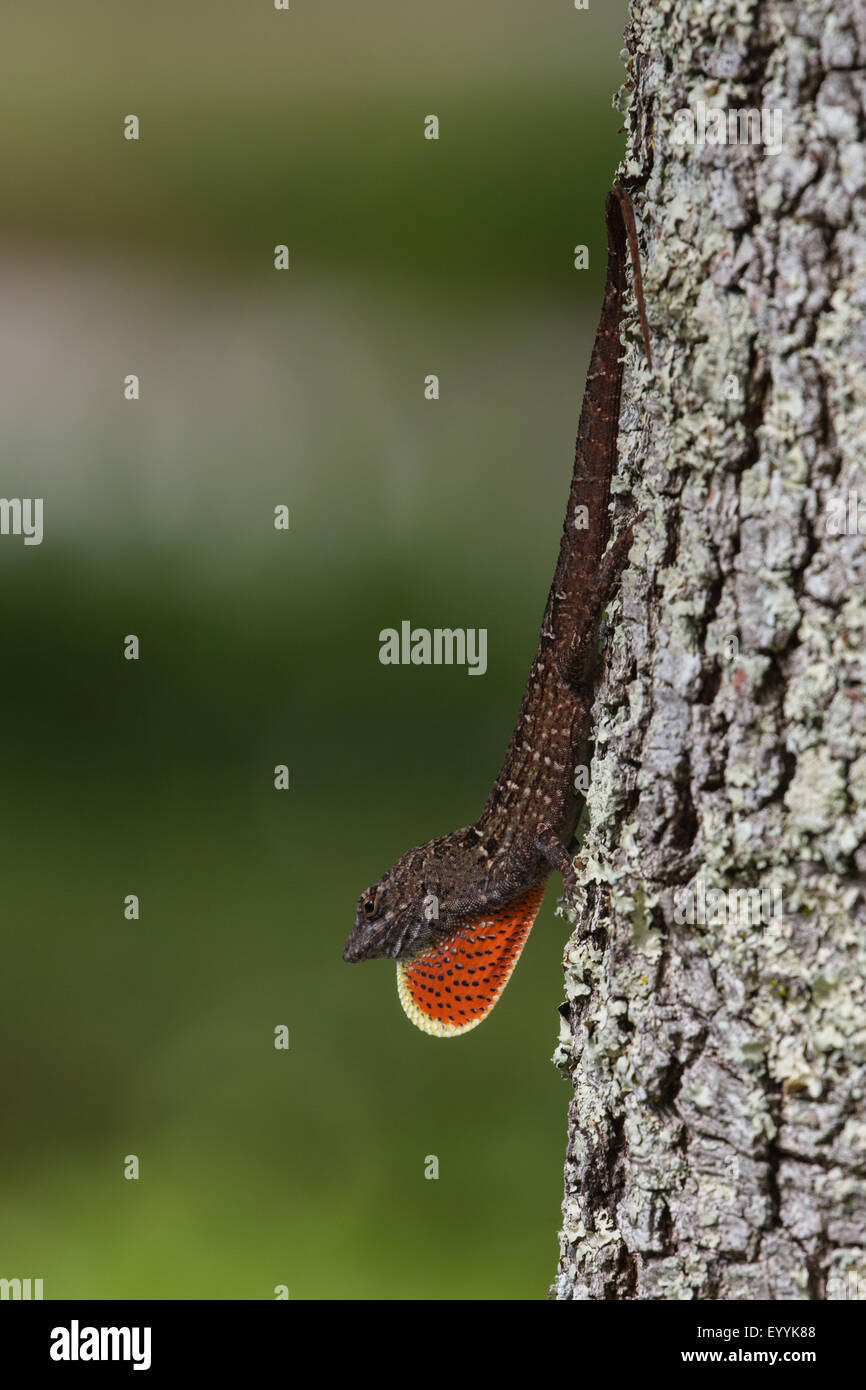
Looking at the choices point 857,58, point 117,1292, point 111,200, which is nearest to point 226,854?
point 117,1292

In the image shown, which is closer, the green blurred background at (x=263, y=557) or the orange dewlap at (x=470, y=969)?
the orange dewlap at (x=470, y=969)

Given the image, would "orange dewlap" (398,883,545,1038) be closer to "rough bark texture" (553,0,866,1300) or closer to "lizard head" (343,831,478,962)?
"lizard head" (343,831,478,962)

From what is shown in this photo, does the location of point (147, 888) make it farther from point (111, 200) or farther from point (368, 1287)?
point (111, 200)

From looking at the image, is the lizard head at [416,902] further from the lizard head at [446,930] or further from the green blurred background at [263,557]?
the green blurred background at [263,557]

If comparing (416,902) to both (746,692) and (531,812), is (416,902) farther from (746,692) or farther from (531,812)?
(746,692)

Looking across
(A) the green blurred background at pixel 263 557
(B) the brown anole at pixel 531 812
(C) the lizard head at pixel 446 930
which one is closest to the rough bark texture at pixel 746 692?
(B) the brown anole at pixel 531 812

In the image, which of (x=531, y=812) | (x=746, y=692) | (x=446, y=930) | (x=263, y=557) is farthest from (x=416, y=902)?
(x=263, y=557)
